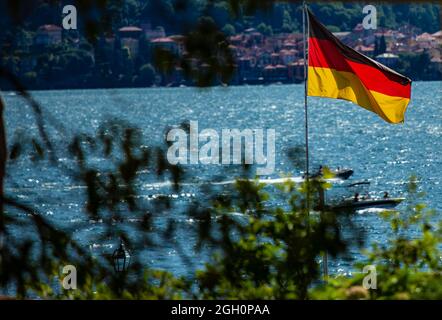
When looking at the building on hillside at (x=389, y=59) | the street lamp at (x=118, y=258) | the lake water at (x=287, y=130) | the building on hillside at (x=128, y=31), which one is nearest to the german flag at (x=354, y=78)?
the building on hillside at (x=128, y=31)

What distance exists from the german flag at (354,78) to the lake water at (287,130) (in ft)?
14.8

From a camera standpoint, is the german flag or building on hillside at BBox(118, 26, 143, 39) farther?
the german flag

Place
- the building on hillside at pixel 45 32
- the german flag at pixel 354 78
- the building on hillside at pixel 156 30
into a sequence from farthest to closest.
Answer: the german flag at pixel 354 78
the building on hillside at pixel 45 32
the building on hillside at pixel 156 30

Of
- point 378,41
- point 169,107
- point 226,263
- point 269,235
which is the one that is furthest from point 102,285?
point 169,107

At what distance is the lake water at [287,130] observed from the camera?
112 feet

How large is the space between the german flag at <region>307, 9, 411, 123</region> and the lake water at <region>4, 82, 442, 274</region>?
14.8 ft

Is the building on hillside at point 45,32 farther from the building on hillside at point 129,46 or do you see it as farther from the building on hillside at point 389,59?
the building on hillside at point 389,59

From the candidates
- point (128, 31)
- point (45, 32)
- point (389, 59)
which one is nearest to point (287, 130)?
point (389, 59)

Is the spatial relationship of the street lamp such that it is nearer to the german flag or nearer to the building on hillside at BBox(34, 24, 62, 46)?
the building on hillside at BBox(34, 24, 62, 46)

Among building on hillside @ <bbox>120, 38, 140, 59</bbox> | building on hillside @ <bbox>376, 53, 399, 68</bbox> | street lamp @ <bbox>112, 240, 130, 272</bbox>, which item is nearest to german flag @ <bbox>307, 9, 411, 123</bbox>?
building on hillside @ <bbox>120, 38, 140, 59</bbox>

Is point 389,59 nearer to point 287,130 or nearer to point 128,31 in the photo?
point 287,130

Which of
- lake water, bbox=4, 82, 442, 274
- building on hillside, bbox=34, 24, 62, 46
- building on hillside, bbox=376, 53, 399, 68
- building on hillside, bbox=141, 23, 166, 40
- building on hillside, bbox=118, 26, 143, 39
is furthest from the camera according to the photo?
building on hillside, bbox=376, 53, 399, 68

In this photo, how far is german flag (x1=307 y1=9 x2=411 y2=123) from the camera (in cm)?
1034
